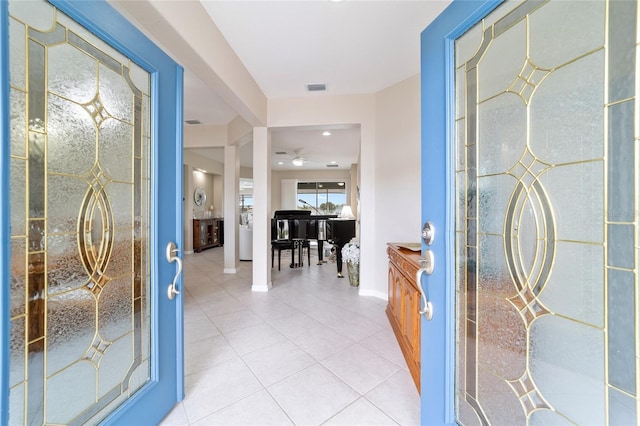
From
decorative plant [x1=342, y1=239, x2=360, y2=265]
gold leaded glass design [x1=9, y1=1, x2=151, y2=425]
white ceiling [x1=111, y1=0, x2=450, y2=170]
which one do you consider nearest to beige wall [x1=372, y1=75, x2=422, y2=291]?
white ceiling [x1=111, y1=0, x2=450, y2=170]

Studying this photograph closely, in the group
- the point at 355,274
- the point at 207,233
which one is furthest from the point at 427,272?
the point at 207,233

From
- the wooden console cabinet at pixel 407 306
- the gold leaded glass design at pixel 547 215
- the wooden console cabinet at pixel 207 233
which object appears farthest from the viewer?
the wooden console cabinet at pixel 207 233

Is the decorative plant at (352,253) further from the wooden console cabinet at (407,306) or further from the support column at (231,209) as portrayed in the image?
the support column at (231,209)

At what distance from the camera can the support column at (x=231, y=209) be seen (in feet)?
15.8

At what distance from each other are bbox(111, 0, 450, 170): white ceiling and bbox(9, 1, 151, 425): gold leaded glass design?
2.11 feet

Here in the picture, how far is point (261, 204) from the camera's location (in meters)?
3.63

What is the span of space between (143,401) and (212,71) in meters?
2.25

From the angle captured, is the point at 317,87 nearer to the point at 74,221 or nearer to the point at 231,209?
the point at 231,209

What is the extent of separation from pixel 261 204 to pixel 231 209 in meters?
1.44

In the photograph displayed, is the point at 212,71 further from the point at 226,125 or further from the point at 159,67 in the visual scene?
the point at 226,125

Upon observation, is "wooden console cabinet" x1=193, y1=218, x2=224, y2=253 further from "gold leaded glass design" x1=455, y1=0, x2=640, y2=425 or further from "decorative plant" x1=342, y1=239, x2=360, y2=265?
"gold leaded glass design" x1=455, y1=0, x2=640, y2=425

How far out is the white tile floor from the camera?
1.43m

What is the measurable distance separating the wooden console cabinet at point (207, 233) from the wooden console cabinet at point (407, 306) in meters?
6.34

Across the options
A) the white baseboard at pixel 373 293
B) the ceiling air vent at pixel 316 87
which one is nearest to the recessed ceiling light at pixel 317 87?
the ceiling air vent at pixel 316 87
